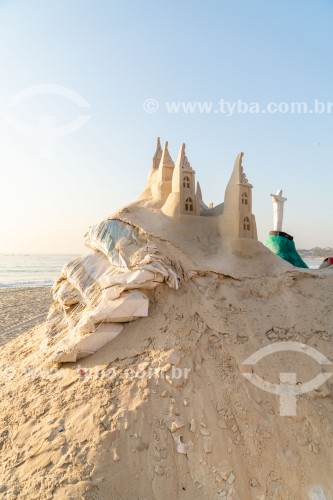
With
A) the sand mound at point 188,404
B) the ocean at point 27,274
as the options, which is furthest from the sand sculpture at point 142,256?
the ocean at point 27,274

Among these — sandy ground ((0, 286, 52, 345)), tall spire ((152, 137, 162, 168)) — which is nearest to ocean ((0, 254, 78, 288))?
sandy ground ((0, 286, 52, 345))

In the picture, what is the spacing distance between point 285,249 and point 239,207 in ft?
6.47

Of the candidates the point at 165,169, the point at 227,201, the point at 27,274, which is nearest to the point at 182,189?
the point at 227,201

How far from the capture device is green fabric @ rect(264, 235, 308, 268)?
657 centimetres

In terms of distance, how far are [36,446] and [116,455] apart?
3.04ft

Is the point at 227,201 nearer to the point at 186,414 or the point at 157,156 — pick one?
the point at 157,156

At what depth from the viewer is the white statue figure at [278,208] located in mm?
6715

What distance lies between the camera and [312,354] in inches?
165

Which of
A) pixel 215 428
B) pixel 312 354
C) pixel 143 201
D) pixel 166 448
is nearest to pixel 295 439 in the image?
pixel 215 428

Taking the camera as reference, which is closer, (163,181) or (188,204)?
(188,204)

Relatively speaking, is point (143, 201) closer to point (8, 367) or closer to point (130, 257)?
point (130, 257)

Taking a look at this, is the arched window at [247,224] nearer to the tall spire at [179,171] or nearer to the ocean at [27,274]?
the tall spire at [179,171]

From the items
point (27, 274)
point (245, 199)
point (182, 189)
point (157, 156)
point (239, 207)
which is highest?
point (157, 156)

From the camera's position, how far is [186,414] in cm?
354
